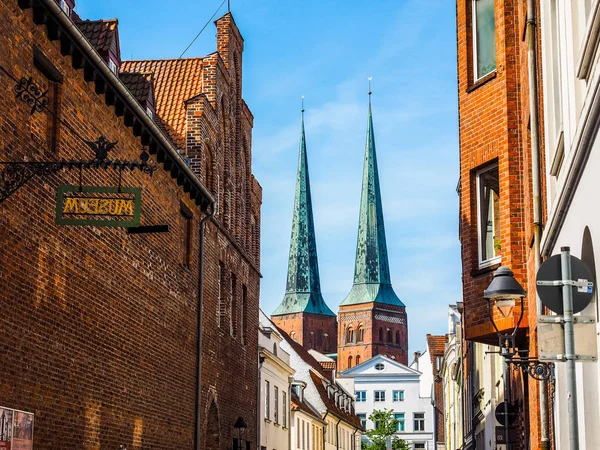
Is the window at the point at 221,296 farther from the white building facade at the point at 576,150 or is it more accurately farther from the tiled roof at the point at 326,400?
the tiled roof at the point at 326,400

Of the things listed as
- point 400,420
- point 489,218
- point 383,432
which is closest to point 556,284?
point 489,218

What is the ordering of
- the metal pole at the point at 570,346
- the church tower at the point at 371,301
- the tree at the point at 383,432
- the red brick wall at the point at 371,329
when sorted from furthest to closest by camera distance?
the red brick wall at the point at 371,329 < the church tower at the point at 371,301 < the tree at the point at 383,432 < the metal pole at the point at 570,346

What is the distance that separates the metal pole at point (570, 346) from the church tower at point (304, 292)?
127m

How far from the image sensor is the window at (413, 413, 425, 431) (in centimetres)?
10856

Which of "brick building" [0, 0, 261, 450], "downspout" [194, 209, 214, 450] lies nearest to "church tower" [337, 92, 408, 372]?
"brick building" [0, 0, 261, 450]

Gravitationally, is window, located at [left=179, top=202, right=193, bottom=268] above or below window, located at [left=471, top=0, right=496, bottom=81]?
below

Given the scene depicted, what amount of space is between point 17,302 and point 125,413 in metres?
5.68

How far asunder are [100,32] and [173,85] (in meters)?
8.57

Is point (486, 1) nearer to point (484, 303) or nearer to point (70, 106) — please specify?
point (484, 303)

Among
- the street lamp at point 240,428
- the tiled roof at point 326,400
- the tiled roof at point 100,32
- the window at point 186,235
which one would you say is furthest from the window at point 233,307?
the tiled roof at point 326,400

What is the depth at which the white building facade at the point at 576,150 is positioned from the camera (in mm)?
7547

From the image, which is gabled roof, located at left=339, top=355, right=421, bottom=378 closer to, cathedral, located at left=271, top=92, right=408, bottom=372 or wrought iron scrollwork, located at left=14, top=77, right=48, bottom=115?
cathedral, located at left=271, top=92, right=408, bottom=372

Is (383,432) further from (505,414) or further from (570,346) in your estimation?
(570,346)

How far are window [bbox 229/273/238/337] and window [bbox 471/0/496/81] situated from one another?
44.7 ft
